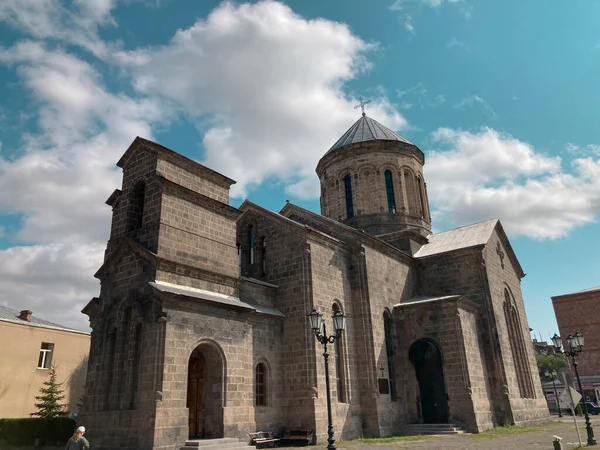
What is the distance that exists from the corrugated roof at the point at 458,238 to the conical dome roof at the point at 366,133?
649 cm

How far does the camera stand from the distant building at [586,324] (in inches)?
1636

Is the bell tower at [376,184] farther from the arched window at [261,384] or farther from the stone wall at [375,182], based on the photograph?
the arched window at [261,384]

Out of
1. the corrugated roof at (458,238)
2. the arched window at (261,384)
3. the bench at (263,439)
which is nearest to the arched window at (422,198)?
the corrugated roof at (458,238)

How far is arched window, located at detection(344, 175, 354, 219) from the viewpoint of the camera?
90.9 feet

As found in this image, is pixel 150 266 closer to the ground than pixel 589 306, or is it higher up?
closer to the ground

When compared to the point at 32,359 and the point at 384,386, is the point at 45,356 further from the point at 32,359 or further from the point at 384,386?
the point at 384,386

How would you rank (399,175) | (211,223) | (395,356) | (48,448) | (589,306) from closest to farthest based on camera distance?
(211,223) → (48,448) → (395,356) → (399,175) → (589,306)

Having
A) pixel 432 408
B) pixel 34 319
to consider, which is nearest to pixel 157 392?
pixel 432 408

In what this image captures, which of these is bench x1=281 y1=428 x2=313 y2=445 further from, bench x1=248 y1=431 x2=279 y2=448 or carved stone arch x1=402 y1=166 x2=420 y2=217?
carved stone arch x1=402 y1=166 x2=420 y2=217

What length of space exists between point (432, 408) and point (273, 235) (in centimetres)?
1008

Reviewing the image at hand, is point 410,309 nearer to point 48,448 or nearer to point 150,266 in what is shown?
point 150,266

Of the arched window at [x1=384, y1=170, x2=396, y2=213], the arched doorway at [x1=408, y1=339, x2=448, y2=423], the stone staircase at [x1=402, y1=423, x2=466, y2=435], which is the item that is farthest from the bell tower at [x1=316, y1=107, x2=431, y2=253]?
the stone staircase at [x1=402, y1=423, x2=466, y2=435]

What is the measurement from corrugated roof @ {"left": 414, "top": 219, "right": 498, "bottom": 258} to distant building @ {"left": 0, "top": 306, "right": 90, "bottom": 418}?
20379mm

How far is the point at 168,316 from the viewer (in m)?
12.9
